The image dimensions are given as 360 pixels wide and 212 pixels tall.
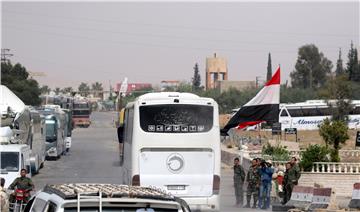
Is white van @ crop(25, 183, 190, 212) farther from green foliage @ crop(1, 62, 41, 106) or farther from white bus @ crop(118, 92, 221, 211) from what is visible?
green foliage @ crop(1, 62, 41, 106)

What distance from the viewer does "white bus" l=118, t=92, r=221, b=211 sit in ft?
70.0

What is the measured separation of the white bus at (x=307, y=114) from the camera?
326 ft

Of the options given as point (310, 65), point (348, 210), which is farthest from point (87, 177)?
point (310, 65)

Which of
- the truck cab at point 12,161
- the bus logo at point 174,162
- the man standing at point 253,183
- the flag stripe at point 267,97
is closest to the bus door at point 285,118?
the truck cab at point 12,161

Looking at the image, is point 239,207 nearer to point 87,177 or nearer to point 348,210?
point 348,210

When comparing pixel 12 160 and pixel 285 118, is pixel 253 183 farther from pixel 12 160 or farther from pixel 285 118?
pixel 285 118

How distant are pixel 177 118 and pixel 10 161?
12.6m

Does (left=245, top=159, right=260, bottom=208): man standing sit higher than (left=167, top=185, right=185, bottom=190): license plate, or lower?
lower

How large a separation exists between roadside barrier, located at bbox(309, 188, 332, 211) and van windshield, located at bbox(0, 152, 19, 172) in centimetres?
1226

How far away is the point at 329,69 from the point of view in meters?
157

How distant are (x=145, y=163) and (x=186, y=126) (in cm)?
127

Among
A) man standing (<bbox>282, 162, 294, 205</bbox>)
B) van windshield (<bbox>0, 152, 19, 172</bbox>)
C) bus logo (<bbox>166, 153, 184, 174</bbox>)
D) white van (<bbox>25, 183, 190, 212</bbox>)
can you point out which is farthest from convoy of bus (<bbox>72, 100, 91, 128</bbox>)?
white van (<bbox>25, 183, 190, 212</bbox>)

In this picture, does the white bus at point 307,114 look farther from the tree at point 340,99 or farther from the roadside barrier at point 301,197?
the roadside barrier at point 301,197

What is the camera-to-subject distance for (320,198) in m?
24.2
